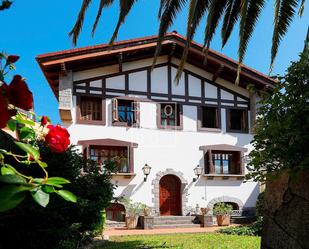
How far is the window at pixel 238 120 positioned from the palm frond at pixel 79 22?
1325 centimetres

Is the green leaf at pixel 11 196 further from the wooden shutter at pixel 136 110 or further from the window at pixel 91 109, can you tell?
the wooden shutter at pixel 136 110

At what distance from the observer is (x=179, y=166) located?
1850 centimetres

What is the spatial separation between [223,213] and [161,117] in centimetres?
542

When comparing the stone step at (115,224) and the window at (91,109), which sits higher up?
the window at (91,109)

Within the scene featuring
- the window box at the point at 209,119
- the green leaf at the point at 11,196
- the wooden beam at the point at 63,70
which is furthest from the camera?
the window box at the point at 209,119

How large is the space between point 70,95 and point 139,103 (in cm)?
331

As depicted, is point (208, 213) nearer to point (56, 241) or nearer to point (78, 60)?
point (78, 60)

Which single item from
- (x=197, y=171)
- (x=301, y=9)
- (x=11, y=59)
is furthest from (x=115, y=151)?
(x=11, y=59)

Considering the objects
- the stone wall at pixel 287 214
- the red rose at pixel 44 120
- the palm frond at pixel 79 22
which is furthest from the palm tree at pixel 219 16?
the red rose at pixel 44 120

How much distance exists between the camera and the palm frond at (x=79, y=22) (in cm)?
700

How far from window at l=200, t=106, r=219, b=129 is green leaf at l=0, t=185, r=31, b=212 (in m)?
18.6

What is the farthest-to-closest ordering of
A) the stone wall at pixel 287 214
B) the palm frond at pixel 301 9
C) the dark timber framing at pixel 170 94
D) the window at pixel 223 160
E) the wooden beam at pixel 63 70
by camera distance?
the window at pixel 223 160 < the dark timber framing at pixel 170 94 < the wooden beam at pixel 63 70 < the palm frond at pixel 301 9 < the stone wall at pixel 287 214

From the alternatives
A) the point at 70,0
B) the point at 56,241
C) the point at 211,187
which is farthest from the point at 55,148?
the point at 211,187

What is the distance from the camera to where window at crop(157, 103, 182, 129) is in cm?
1858
